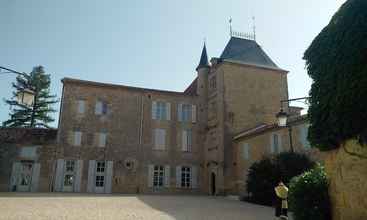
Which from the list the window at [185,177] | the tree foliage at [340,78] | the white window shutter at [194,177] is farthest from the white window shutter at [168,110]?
the tree foliage at [340,78]

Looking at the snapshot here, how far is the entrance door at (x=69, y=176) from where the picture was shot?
2225 centimetres

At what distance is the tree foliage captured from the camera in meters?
6.14

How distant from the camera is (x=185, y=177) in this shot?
981 inches

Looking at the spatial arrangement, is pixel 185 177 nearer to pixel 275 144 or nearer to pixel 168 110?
pixel 168 110

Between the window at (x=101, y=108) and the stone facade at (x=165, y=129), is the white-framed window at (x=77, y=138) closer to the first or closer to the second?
the stone facade at (x=165, y=129)

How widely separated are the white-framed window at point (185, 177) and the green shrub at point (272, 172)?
931 centimetres

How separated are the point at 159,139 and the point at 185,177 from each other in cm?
365

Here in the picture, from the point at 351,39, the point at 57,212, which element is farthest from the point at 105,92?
the point at 351,39

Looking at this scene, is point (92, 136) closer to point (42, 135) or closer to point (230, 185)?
point (42, 135)

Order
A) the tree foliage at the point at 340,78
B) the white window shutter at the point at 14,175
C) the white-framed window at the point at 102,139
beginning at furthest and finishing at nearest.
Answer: the white-framed window at the point at 102,139 → the white window shutter at the point at 14,175 → the tree foliage at the point at 340,78

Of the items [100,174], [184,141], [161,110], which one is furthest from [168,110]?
[100,174]

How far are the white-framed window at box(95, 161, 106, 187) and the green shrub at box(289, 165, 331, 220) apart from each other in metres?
17.5

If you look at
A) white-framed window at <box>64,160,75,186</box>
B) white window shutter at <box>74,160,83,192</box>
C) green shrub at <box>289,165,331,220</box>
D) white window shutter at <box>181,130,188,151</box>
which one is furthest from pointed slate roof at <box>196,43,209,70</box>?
green shrub at <box>289,165,331,220</box>

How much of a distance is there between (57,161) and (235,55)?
1600 cm
